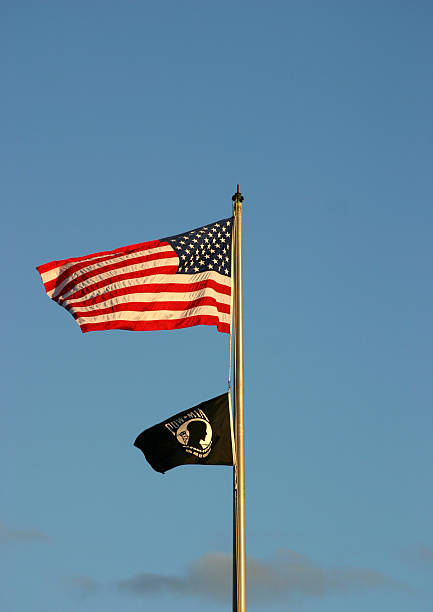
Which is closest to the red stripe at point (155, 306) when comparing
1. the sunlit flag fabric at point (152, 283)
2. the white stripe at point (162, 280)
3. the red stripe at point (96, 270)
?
the sunlit flag fabric at point (152, 283)

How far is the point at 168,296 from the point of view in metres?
25.8

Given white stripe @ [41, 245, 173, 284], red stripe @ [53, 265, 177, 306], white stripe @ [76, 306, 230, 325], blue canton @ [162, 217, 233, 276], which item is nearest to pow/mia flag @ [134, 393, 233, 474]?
white stripe @ [76, 306, 230, 325]

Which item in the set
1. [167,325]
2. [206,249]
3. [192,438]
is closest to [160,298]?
[167,325]

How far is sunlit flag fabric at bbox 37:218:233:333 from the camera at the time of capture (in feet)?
83.9

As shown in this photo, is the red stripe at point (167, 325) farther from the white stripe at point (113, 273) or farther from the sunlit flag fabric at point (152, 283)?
the white stripe at point (113, 273)

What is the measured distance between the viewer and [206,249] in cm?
2625

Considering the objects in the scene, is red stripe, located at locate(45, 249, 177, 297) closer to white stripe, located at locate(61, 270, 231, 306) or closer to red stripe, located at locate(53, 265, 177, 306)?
red stripe, located at locate(53, 265, 177, 306)

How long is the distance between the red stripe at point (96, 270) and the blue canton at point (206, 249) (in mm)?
300

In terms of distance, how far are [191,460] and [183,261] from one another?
5.06 m

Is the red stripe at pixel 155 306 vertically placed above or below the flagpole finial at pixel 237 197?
below

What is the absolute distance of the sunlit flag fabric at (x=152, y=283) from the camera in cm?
2558

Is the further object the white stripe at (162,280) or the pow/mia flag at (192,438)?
the white stripe at (162,280)

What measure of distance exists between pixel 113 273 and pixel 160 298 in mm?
1278

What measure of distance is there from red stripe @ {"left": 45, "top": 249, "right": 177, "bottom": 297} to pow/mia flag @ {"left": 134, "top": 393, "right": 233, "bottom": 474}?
4.07 meters
